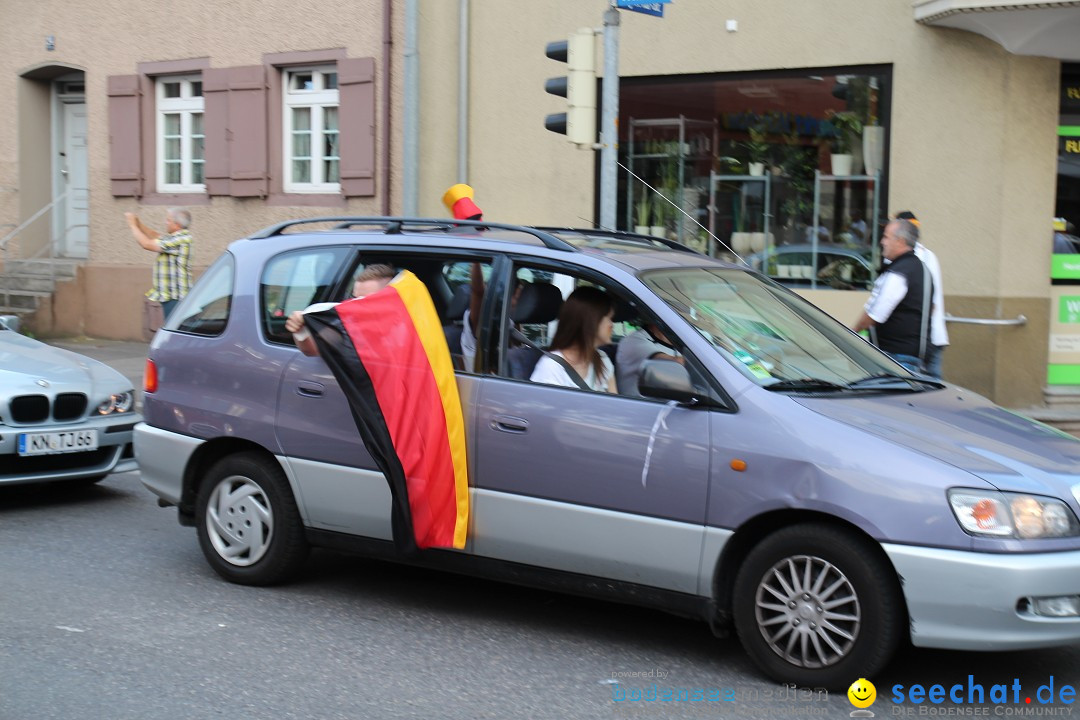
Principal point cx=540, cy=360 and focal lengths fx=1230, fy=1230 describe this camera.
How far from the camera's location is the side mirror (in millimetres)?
4867

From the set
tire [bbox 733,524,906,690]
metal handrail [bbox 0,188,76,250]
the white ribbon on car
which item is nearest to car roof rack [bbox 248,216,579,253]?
the white ribbon on car

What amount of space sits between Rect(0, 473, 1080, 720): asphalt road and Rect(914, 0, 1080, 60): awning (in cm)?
688

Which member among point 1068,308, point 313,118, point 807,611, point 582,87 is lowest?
point 807,611

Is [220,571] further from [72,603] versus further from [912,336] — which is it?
[912,336]

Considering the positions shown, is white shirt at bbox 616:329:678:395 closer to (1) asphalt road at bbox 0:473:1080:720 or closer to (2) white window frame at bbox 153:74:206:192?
(1) asphalt road at bbox 0:473:1080:720

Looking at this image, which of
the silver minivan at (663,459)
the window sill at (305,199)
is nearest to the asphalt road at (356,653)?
the silver minivan at (663,459)

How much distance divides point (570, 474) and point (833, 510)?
1102mm

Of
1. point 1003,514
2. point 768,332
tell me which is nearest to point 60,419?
point 768,332

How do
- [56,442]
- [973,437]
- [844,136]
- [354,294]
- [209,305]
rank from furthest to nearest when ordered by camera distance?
[844,136] < [56,442] < [209,305] < [354,294] < [973,437]

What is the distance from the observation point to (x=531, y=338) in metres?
5.51

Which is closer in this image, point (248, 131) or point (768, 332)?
point (768, 332)

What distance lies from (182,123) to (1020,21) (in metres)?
10.9

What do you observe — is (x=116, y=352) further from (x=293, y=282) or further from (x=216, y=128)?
(x=293, y=282)

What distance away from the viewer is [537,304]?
558 centimetres
